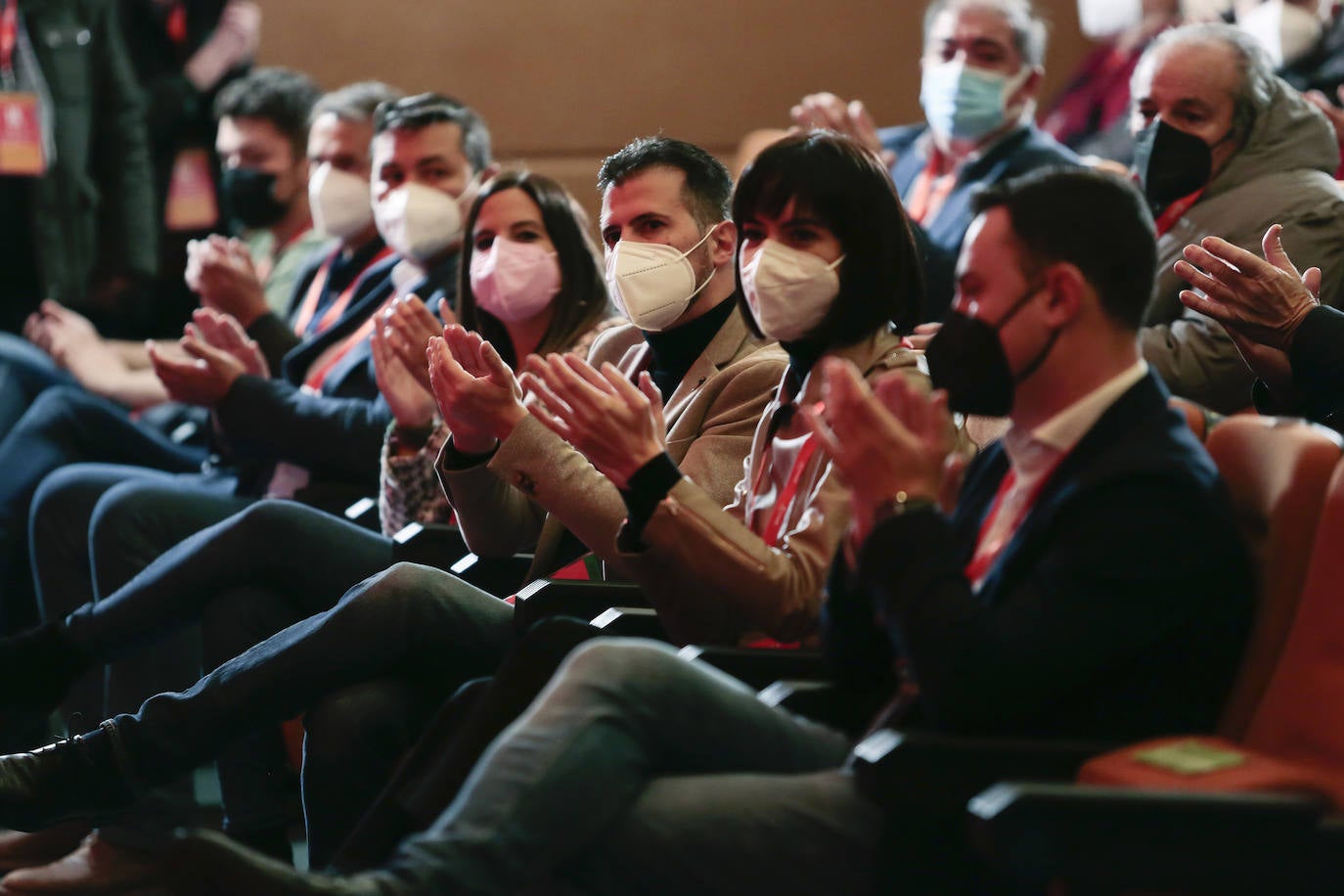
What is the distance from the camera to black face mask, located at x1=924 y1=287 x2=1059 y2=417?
1872mm

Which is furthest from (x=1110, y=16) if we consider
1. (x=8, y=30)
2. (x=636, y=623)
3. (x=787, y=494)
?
(x=636, y=623)

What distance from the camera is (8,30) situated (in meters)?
5.19

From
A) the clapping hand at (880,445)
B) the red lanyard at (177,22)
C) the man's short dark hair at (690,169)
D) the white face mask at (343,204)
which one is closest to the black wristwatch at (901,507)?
the clapping hand at (880,445)

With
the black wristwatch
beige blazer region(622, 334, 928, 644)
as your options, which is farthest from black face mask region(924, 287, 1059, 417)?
beige blazer region(622, 334, 928, 644)

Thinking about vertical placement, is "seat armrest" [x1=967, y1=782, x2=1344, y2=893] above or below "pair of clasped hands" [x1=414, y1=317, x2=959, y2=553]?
below

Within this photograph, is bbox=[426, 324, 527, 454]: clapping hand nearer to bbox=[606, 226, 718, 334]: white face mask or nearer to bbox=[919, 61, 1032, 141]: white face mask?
bbox=[606, 226, 718, 334]: white face mask

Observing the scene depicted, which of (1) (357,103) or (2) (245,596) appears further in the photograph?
(1) (357,103)

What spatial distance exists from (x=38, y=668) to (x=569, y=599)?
3.23 ft

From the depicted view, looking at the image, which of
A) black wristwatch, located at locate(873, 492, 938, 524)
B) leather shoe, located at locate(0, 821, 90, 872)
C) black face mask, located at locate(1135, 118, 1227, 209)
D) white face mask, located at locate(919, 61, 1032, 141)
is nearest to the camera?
black wristwatch, located at locate(873, 492, 938, 524)

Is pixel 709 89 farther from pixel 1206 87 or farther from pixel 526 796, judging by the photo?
pixel 526 796

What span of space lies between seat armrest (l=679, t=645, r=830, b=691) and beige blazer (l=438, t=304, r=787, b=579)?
28 cm

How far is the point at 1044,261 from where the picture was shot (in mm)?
1852

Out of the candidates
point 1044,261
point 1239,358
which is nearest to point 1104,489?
point 1044,261

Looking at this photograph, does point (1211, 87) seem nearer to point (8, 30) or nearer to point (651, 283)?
point (651, 283)
